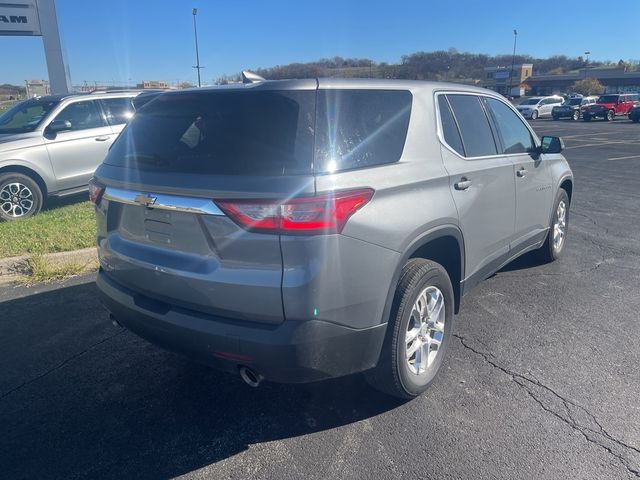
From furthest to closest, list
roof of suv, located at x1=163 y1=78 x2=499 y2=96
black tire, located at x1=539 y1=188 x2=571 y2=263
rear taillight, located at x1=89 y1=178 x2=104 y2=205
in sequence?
black tire, located at x1=539 y1=188 x2=571 y2=263, rear taillight, located at x1=89 y1=178 x2=104 y2=205, roof of suv, located at x1=163 y1=78 x2=499 y2=96

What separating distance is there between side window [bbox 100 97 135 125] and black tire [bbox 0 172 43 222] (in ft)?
5.81

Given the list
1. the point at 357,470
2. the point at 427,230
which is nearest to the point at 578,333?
the point at 427,230

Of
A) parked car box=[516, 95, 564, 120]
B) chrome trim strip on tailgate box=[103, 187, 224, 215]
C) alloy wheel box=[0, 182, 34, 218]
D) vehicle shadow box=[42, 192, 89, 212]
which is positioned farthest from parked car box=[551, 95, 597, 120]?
chrome trim strip on tailgate box=[103, 187, 224, 215]

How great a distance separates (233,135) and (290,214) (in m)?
0.58

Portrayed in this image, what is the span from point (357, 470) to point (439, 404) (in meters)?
0.78

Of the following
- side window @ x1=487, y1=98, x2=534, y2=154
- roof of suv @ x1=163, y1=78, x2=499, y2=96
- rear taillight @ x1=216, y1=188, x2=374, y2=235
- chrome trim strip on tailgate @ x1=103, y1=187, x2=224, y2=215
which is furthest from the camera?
side window @ x1=487, y1=98, x2=534, y2=154

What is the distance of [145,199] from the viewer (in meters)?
2.67

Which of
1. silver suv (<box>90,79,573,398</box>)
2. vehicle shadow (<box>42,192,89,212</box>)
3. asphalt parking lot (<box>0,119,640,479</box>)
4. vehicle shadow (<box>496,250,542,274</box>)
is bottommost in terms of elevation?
vehicle shadow (<box>496,250,542,274</box>)

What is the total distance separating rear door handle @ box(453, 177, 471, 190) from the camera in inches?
130

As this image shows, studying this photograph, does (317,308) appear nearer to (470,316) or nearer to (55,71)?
(470,316)

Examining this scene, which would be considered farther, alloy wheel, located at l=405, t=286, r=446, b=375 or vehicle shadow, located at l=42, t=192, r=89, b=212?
vehicle shadow, located at l=42, t=192, r=89, b=212

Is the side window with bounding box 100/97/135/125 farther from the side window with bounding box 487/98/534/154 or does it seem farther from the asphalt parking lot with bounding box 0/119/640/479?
the side window with bounding box 487/98/534/154

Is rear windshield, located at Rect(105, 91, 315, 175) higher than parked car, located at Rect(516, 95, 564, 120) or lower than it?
higher

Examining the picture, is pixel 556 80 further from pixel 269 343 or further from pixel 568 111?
pixel 269 343
